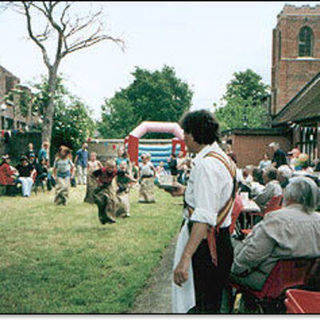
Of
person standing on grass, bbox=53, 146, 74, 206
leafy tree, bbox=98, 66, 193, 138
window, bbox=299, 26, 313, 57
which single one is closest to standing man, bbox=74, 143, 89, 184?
leafy tree, bbox=98, 66, 193, 138

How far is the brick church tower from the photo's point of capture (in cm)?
2664

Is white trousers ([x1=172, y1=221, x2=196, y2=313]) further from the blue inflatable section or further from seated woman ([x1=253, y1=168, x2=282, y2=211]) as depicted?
the blue inflatable section

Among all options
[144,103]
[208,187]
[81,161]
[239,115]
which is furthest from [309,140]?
[208,187]

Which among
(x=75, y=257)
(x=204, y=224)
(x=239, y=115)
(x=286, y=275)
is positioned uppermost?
(x=239, y=115)

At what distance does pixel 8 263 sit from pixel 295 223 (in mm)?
3964

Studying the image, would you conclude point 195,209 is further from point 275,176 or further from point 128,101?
point 128,101

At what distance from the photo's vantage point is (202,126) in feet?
7.44

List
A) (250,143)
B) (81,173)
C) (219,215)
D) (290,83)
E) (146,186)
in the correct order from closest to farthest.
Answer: (219,215) → (146,186) → (81,173) → (250,143) → (290,83)

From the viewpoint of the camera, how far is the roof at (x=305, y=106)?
18.2 meters

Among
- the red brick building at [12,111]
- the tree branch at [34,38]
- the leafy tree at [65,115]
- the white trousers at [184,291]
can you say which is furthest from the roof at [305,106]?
the white trousers at [184,291]

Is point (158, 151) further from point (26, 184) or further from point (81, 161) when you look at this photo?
point (26, 184)

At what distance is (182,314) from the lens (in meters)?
2.33

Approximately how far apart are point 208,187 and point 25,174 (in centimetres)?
1153

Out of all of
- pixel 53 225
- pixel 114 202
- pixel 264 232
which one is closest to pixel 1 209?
pixel 53 225
